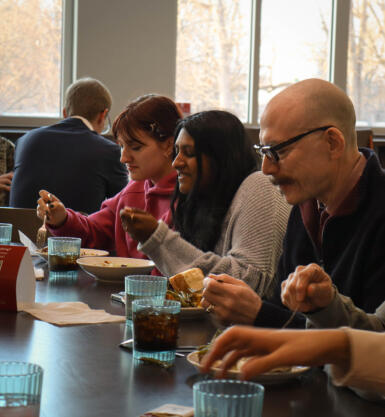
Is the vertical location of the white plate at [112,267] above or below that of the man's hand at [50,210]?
below

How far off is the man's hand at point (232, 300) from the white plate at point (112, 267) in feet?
1.95

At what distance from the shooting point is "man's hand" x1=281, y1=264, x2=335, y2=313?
1.35 m

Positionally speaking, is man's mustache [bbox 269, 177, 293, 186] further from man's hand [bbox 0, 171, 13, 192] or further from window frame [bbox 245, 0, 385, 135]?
window frame [bbox 245, 0, 385, 135]

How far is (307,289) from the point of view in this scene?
4.55ft

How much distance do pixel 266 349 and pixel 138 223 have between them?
1315 mm

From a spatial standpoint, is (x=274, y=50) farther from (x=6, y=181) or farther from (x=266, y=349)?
(x=266, y=349)

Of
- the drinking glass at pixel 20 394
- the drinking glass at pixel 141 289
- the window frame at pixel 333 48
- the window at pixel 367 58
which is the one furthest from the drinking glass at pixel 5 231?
the window at pixel 367 58

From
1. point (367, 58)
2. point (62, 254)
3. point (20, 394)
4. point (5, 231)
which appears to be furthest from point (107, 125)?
point (20, 394)

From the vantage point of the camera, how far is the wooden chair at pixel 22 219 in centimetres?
326

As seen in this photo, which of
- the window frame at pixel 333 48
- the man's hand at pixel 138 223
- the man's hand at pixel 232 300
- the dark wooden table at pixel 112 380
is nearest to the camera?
the dark wooden table at pixel 112 380

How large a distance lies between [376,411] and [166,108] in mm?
1919

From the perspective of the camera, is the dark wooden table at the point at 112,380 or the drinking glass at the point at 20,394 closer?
the drinking glass at the point at 20,394

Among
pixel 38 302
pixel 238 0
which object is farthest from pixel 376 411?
pixel 238 0

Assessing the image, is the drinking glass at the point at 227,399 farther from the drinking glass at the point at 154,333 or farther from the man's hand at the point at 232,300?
the man's hand at the point at 232,300
